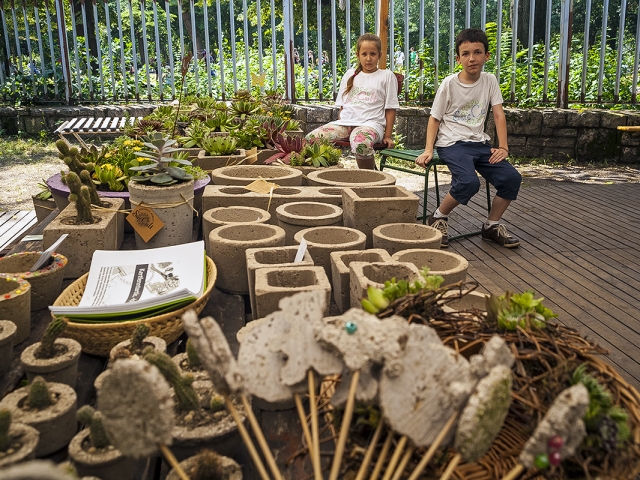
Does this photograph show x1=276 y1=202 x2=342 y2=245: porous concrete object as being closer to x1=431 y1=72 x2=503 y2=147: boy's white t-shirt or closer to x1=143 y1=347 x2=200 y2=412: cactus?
x1=143 y1=347 x2=200 y2=412: cactus

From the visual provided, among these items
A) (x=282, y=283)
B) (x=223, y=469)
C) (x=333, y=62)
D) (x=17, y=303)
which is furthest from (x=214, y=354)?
(x=333, y=62)

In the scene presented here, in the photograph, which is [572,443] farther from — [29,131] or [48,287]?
[29,131]

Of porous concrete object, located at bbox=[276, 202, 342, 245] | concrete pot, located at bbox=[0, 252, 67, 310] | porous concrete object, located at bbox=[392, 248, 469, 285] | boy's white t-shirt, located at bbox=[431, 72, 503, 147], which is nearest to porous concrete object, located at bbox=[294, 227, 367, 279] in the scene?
porous concrete object, located at bbox=[276, 202, 342, 245]

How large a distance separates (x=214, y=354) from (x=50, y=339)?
23.6 inches

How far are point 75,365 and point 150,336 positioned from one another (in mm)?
200

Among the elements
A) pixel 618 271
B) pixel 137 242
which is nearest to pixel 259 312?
pixel 137 242

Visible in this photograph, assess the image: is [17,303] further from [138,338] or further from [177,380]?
[177,380]

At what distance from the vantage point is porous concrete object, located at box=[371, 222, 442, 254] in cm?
206

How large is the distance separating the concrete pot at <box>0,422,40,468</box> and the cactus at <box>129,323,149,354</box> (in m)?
0.34

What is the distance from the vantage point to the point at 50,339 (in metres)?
1.34

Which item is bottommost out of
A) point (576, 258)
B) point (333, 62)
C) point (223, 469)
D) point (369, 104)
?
point (576, 258)

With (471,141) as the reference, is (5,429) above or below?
below

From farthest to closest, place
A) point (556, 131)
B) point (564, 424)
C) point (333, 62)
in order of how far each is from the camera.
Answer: point (333, 62)
point (556, 131)
point (564, 424)

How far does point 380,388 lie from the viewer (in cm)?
93
